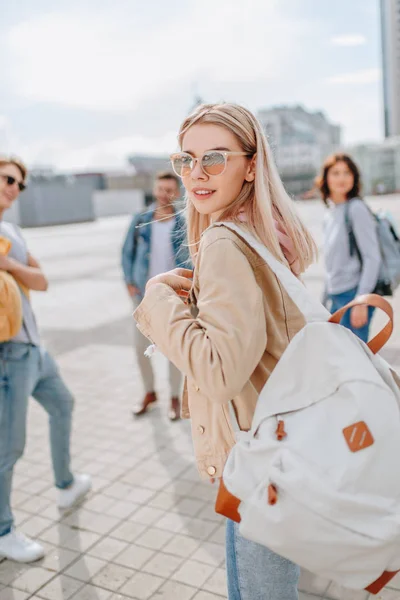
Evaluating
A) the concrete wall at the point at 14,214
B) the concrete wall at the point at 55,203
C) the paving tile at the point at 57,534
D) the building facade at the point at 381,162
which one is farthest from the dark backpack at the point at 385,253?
the building facade at the point at 381,162

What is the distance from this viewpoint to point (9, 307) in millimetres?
2719

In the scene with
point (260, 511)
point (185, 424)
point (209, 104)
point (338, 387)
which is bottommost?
point (185, 424)

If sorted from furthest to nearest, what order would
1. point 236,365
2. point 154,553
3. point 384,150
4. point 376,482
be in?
point 384,150, point 154,553, point 236,365, point 376,482

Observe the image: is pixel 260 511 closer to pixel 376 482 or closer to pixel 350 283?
pixel 376 482

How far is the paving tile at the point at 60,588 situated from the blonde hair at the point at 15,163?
78.9 inches

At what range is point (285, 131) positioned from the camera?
122 m

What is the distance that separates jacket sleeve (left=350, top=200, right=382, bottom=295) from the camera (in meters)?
3.82

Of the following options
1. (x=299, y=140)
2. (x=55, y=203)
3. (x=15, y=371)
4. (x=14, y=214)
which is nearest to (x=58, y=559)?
(x=15, y=371)

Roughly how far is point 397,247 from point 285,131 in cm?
12450

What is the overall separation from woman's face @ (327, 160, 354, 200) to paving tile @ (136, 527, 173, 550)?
249 cm

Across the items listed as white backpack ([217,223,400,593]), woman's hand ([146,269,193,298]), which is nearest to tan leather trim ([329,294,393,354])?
white backpack ([217,223,400,593])

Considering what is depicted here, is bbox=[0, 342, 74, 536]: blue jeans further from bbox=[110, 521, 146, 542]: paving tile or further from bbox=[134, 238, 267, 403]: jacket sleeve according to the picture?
bbox=[134, 238, 267, 403]: jacket sleeve

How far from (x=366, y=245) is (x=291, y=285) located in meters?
2.56

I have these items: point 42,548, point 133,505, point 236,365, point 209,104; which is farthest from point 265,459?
point 133,505
